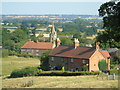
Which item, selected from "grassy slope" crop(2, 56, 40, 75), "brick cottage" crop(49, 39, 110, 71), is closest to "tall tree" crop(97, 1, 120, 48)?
"brick cottage" crop(49, 39, 110, 71)

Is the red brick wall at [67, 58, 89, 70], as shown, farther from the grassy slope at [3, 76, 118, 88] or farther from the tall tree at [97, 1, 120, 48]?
the tall tree at [97, 1, 120, 48]

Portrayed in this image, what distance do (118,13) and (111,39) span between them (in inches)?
81.0

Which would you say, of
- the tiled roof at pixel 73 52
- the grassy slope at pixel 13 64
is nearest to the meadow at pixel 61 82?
the tiled roof at pixel 73 52

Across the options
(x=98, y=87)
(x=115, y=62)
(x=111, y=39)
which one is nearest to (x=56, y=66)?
(x=115, y=62)

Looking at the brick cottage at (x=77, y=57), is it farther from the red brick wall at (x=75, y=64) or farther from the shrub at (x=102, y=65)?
the shrub at (x=102, y=65)

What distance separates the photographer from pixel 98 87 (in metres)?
17.1

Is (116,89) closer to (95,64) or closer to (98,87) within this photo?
(98,87)

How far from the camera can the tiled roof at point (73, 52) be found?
41438 mm

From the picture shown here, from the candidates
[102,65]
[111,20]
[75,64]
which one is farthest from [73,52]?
[111,20]

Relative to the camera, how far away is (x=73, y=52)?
43.0 m

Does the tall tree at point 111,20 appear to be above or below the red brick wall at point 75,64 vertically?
above

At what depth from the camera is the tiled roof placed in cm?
4144

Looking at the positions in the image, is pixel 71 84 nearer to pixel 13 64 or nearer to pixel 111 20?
pixel 111 20

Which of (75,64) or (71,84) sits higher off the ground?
(71,84)
